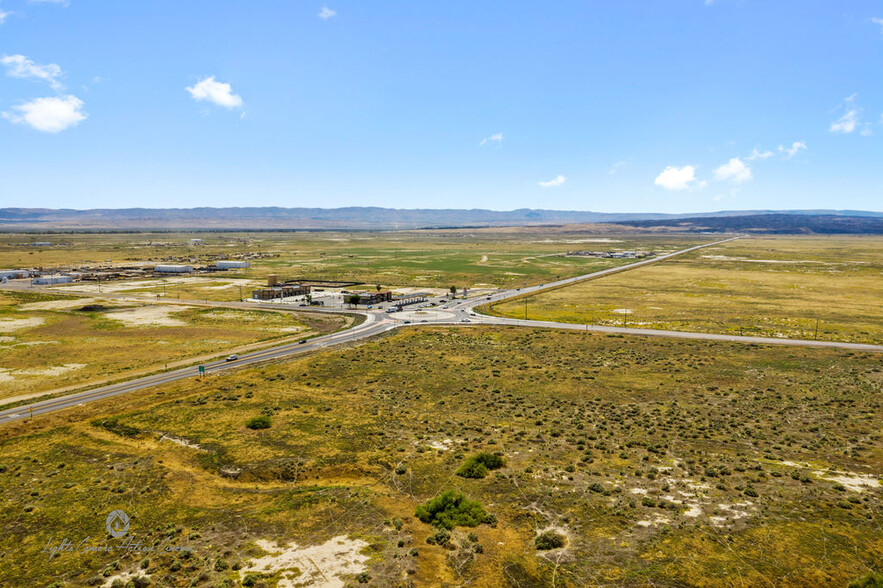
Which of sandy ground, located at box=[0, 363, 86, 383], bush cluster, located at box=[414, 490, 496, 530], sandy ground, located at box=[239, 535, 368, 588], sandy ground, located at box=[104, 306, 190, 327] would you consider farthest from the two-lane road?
bush cluster, located at box=[414, 490, 496, 530]

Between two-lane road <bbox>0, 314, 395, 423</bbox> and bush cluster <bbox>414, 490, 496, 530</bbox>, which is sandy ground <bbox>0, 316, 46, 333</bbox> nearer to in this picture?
two-lane road <bbox>0, 314, 395, 423</bbox>

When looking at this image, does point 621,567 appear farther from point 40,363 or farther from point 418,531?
point 40,363

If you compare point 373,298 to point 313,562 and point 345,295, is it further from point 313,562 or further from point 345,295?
point 313,562

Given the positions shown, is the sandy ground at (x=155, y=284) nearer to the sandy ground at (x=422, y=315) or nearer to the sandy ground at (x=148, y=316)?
the sandy ground at (x=148, y=316)

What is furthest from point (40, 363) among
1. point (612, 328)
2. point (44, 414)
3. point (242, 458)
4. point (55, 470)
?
point (612, 328)

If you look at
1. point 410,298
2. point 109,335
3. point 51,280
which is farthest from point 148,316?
point 51,280
